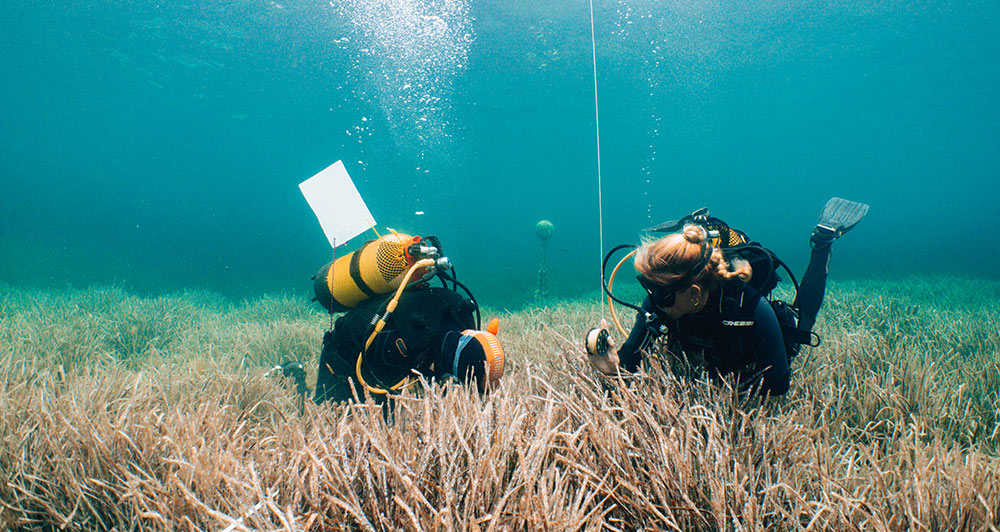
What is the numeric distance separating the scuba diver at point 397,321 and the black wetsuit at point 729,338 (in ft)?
3.46

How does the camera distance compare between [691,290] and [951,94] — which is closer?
[691,290]

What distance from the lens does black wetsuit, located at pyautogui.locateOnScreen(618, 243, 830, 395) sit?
237 centimetres

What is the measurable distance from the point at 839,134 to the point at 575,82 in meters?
63.7

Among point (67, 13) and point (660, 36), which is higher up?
point (67, 13)

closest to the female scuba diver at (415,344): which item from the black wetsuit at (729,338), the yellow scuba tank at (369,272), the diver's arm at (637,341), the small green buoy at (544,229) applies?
the yellow scuba tank at (369,272)

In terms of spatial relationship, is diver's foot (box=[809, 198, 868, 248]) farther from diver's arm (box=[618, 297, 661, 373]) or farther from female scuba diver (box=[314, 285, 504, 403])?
female scuba diver (box=[314, 285, 504, 403])

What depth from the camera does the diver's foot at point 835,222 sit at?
165 inches

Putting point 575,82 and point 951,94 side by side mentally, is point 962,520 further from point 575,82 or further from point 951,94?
point 951,94

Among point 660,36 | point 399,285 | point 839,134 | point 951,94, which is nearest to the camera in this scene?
point 399,285

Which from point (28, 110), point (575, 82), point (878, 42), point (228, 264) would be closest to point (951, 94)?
point (878, 42)

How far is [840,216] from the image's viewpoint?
14.3 feet

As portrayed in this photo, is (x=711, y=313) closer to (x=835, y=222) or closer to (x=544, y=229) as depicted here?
(x=835, y=222)

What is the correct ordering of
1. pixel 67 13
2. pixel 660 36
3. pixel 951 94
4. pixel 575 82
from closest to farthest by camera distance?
pixel 67 13 → pixel 660 36 → pixel 575 82 → pixel 951 94

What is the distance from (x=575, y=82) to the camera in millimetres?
32438
